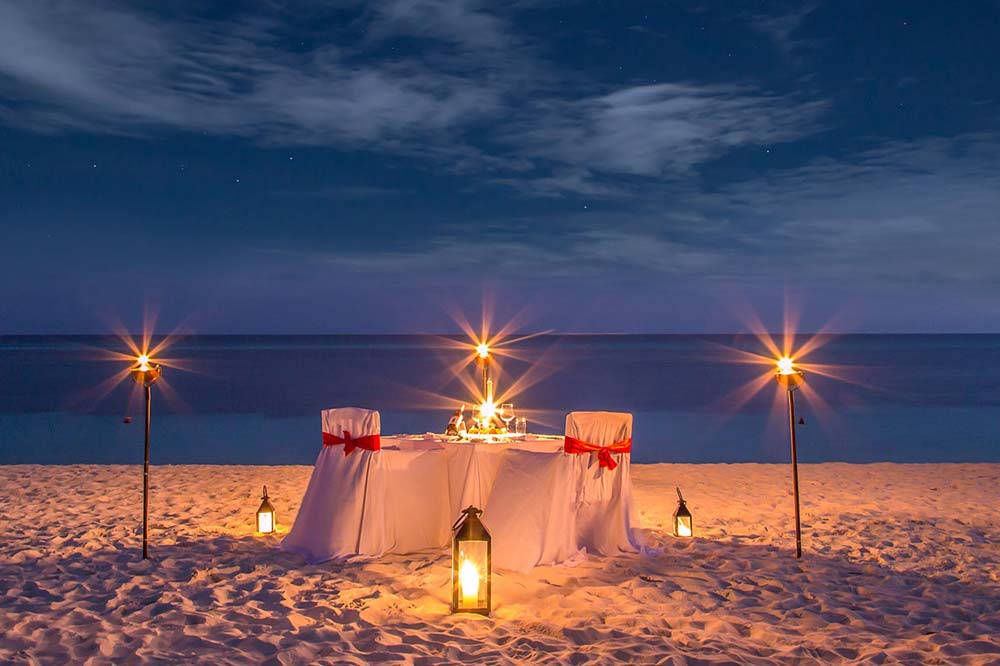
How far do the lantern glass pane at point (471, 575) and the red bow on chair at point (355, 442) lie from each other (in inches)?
54.2

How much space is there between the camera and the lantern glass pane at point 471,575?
4.61m

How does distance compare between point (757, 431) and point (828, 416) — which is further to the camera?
point (828, 416)

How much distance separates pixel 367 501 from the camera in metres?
5.82

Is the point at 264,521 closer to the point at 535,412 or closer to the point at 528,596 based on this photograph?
the point at 528,596

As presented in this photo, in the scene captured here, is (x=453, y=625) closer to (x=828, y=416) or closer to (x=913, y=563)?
(x=913, y=563)

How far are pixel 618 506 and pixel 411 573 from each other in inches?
63.0

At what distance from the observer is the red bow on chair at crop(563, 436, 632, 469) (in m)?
5.75

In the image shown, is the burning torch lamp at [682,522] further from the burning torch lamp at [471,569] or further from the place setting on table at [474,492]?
the burning torch lamp at [471,569]

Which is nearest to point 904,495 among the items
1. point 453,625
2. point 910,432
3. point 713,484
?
point 713,484

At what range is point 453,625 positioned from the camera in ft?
14.4

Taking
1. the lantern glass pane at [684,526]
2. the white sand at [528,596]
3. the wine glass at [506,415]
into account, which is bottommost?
the white sand at [528,596]

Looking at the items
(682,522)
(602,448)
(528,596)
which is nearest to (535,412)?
(682,522)

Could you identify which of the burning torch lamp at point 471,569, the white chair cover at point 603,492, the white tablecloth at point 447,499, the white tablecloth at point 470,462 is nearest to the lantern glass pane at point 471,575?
the burning torch lamp at point 471,569

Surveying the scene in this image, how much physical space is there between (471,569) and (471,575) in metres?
0.04
